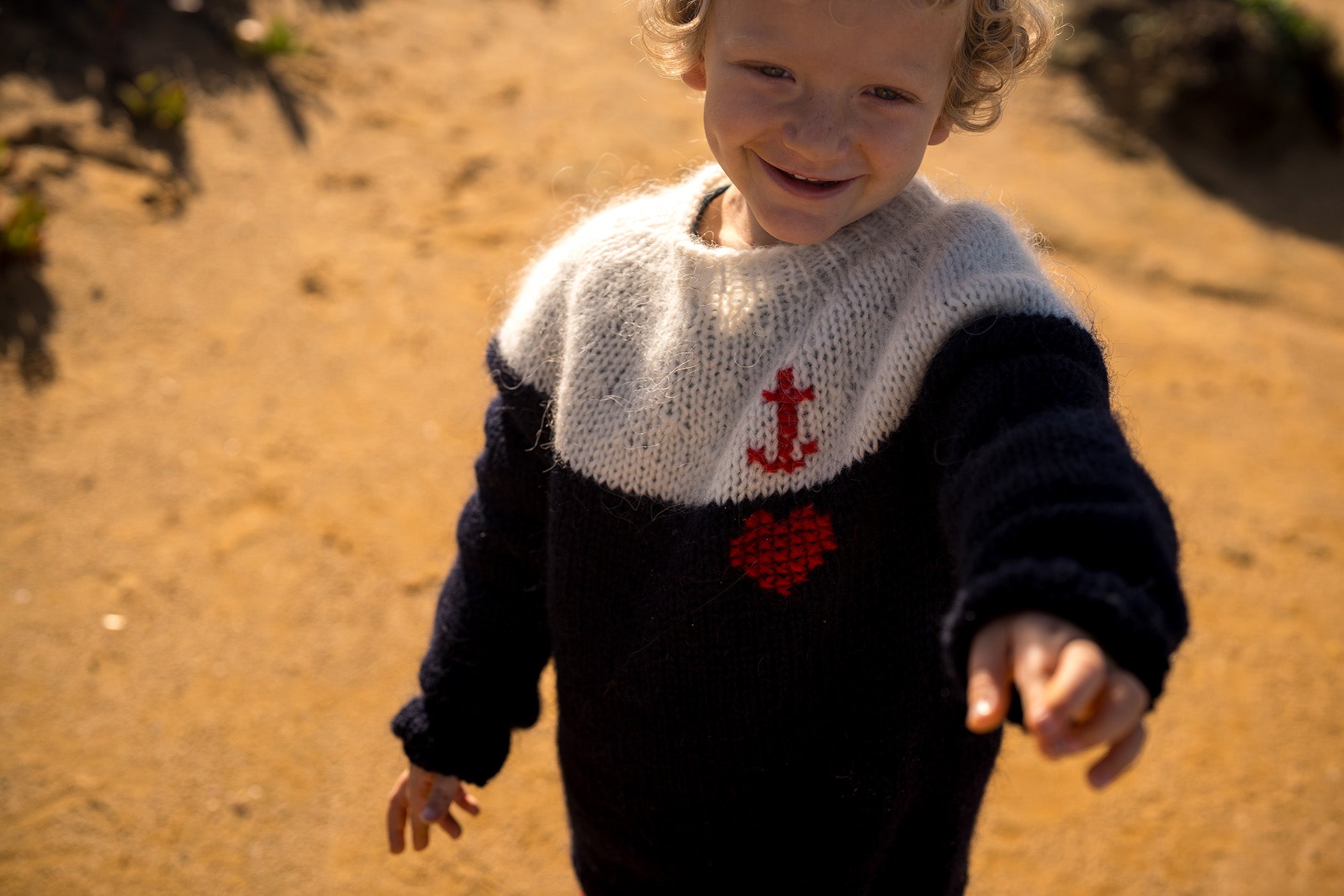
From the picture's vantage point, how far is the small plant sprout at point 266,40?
19.8 feet

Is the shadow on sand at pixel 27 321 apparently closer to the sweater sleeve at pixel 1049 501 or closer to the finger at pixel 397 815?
the finger at pixel 397 815

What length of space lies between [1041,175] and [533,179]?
10.6ft

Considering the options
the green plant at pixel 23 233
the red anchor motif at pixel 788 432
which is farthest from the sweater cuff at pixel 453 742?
the green plant at pixel 23 233

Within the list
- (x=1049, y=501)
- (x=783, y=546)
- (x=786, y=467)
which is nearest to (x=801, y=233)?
(x=786, y=467)

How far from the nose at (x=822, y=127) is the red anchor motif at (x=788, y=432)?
0.87 ft

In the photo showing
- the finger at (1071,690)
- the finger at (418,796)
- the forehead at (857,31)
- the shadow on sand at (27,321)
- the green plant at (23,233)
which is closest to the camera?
the finger at (1071,690)

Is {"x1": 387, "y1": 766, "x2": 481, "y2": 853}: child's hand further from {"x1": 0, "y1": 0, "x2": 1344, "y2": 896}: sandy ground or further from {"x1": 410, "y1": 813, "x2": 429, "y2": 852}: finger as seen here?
{"x1": 0, "y1": 0, "x2": 1344, "y2": 896}: sandy ground

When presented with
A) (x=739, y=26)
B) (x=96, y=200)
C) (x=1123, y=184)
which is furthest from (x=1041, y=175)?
(x=739, y=26)

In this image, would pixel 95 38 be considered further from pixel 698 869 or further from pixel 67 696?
pixel 698 869

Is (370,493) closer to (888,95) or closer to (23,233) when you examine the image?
(23,233)

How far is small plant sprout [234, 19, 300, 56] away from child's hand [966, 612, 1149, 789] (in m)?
6.36

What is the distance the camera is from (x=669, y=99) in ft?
21.8

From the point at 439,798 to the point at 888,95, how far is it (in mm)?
1351

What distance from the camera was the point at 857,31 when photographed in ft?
3.73
